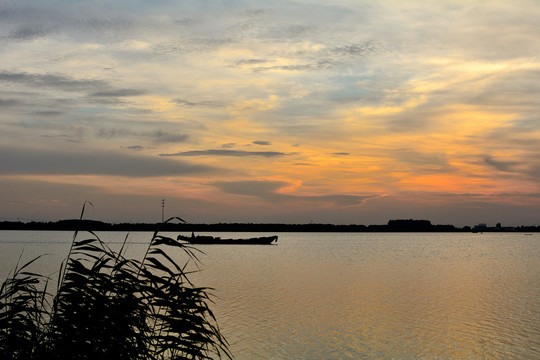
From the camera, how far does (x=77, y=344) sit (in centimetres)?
962

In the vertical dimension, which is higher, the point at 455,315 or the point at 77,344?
the point at 77,344

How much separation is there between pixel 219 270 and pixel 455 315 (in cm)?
3776

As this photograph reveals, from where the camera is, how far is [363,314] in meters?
36.3

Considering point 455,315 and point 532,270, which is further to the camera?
point 532,270

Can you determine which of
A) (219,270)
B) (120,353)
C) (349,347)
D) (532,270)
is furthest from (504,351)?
(532,270)

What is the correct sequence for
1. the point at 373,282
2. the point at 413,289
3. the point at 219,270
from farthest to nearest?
the point at 219,270, the point at 373,282, the point at 413,289

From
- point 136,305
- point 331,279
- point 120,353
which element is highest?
point 136,305

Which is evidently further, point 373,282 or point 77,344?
point 373,282

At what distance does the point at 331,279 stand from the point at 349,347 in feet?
113

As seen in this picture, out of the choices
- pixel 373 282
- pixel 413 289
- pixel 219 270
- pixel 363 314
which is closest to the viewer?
pixel 363 314

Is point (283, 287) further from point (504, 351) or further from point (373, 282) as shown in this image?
point (504, 351)

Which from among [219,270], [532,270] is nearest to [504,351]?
[219,270]

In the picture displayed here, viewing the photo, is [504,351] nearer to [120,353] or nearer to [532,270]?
[120,353]

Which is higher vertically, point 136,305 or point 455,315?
point 136,305
